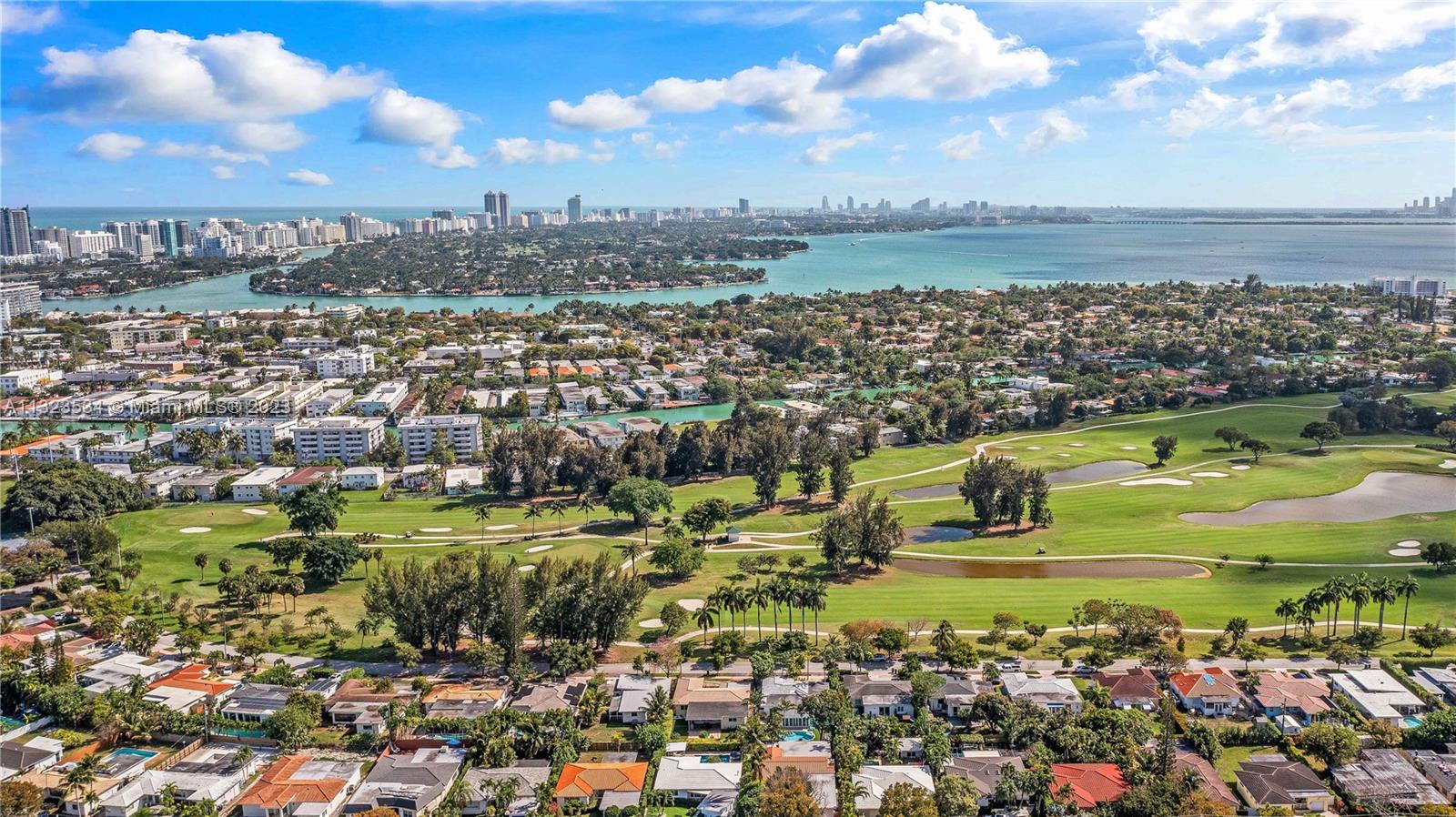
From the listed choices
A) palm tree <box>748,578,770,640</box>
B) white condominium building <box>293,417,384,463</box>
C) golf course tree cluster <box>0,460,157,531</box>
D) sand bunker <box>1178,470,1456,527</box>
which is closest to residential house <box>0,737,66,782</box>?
palm tree <box>748,578,770,640</box>

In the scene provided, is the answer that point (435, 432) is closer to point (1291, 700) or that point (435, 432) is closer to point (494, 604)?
point (494, 604)

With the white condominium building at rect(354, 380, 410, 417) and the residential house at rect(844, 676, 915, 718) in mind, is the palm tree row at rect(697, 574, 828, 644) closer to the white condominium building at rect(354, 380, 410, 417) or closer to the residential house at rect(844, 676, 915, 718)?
the residential house at rect(844, 676, 915, 718)

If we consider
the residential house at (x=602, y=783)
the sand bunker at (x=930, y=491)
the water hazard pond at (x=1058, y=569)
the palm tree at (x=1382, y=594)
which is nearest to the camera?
the residential house at (x=602, y=783)

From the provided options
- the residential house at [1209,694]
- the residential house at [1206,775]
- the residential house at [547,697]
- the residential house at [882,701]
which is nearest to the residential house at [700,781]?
the residential house at [547,697]

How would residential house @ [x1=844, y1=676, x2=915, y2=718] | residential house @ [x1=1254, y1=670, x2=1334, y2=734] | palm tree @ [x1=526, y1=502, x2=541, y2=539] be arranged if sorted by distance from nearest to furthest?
1. residential house @ [x1=1254, y1=670, x2=1334, y2=734]
2. residential house @ [x1=844, y1=676, x2=915, y2=718]
3. palm tree @ [x1=526, y1=502, x2=541, y2=539]

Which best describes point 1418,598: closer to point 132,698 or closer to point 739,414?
point 739,414

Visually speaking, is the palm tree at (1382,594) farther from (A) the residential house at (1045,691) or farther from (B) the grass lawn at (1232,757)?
(A) the residential house at (1045,691)
